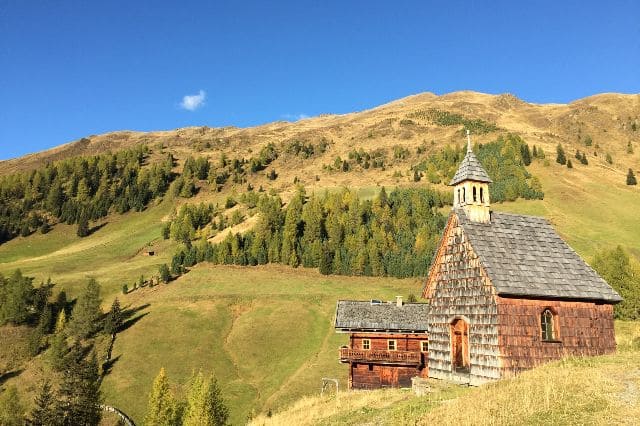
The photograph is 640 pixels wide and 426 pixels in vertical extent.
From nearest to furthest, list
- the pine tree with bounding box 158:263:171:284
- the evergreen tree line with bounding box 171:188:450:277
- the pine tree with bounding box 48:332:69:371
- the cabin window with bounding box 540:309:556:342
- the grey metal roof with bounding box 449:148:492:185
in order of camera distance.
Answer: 1. the cabin window with bounding box 540:309:556:342
2. the grey metal roof with bounding box 449:148:492:185
3. the pine tree with bounding box 48:332:69:371
4. the pine tree with bounding box 158:263:171:284
5. the evergreen tree line with bounding box 171:188:450:277

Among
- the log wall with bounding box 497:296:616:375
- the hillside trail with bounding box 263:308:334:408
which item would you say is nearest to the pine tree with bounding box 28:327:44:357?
the hillside trail with bounding box 263:308:334:408

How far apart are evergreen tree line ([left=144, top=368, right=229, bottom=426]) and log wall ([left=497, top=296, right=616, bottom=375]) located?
873 inches

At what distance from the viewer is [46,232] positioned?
446 ft

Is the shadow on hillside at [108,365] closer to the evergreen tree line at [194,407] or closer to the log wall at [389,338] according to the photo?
the evergreen tree line at [194,407]

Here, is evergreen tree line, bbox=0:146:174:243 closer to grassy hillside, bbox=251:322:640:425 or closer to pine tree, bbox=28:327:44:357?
pine tree, bbox=28:327:44:357

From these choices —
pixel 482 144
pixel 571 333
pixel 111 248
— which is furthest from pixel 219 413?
pixel 482 144

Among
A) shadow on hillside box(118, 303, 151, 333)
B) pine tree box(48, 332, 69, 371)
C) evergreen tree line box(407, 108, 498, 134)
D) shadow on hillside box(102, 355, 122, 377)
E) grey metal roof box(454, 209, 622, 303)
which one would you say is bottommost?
shadow on hillside box(102, 355, 122, 377)

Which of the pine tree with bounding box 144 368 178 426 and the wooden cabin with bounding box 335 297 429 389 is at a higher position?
the wooden cabin with bounding box 335 297 429 389

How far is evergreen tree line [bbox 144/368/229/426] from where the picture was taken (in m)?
36.2

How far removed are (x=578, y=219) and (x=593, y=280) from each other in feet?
231

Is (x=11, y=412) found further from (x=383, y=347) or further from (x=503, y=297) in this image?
(x=503, y=297)

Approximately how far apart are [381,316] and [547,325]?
21706mm

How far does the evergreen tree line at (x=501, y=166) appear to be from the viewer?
99.7 m

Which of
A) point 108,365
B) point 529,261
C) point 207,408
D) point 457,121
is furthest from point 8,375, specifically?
point 457,121
